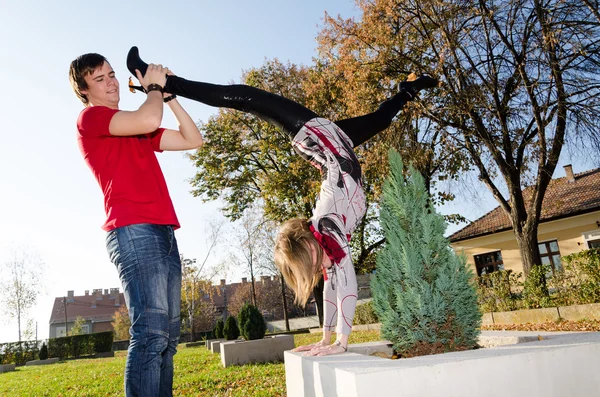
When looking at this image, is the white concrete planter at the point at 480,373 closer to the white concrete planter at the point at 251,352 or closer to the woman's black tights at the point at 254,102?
the woman's black tights at the point at 254,102

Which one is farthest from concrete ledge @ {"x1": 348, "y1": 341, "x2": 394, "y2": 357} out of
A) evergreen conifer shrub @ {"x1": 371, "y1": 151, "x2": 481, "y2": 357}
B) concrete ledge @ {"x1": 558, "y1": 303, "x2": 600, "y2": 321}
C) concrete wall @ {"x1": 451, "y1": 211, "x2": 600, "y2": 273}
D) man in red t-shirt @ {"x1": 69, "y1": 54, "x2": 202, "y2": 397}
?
concrete wall @ {"x1": 451, "y1": 211, "x2": 600, "y2": 273}

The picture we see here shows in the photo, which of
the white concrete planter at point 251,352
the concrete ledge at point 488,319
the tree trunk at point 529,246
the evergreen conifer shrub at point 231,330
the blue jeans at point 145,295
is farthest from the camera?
the evergreen conifer shrub at point 231,330

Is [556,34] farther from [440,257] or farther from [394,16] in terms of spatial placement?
[440,257]

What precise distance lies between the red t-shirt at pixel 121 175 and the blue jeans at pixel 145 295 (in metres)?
0.08

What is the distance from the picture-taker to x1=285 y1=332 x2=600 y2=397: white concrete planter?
1.75 metres

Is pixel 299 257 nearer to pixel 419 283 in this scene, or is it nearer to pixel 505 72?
pixel 419 283

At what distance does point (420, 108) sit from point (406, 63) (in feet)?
7.01

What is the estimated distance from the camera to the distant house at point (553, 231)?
2183 cm

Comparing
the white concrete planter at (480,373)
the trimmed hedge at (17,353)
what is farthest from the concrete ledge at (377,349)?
the trimmed hedge at (17,353)

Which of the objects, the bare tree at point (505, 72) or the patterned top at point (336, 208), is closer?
the patterned top at point (336, 208)

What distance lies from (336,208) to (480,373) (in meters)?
1.60

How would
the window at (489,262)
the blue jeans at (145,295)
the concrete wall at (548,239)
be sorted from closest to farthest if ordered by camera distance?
the blue jeans at (145,295), the concrete wall at (548,239), the window at (489,262)

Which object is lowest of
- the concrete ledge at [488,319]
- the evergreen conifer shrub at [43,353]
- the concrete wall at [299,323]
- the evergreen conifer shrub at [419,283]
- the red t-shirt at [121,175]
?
the concrete wall at [299,323]

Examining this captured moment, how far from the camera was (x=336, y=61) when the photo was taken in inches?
617
